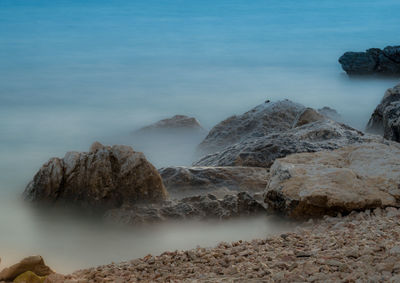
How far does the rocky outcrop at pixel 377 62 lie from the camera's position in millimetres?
17453

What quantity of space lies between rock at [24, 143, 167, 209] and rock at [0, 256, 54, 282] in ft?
5.13

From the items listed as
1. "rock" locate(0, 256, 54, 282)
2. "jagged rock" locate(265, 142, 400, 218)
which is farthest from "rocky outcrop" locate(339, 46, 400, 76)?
"rock" locate(0, 256, 54, 282)

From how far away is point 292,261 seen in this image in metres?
3.10

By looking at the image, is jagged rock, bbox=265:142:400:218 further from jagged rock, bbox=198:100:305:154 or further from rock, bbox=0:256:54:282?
jagged rock, bbox=198:100:305:154

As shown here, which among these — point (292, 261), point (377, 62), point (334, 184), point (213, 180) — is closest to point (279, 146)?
point (213, 180)

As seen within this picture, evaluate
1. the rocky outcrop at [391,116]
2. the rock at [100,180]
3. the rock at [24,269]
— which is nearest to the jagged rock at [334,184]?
the rock at [100,180]

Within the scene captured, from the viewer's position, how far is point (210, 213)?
192 inches

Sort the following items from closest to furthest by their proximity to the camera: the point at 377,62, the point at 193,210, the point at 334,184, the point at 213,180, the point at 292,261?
the point at 292,261
the point at 334,184
the point at 193,210
the point at 213,180
the point at 377,62

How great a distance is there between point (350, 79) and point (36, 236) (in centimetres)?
1512

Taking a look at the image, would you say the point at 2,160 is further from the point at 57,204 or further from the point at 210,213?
the point at 210,213

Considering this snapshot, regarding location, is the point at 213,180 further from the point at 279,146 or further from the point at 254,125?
the point at 254,125

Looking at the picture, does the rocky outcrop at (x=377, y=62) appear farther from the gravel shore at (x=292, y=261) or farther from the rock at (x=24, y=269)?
the rock at (x=24, y=269)

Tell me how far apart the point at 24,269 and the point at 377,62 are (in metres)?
15.9

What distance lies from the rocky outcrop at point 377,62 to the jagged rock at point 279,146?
36.3ft
